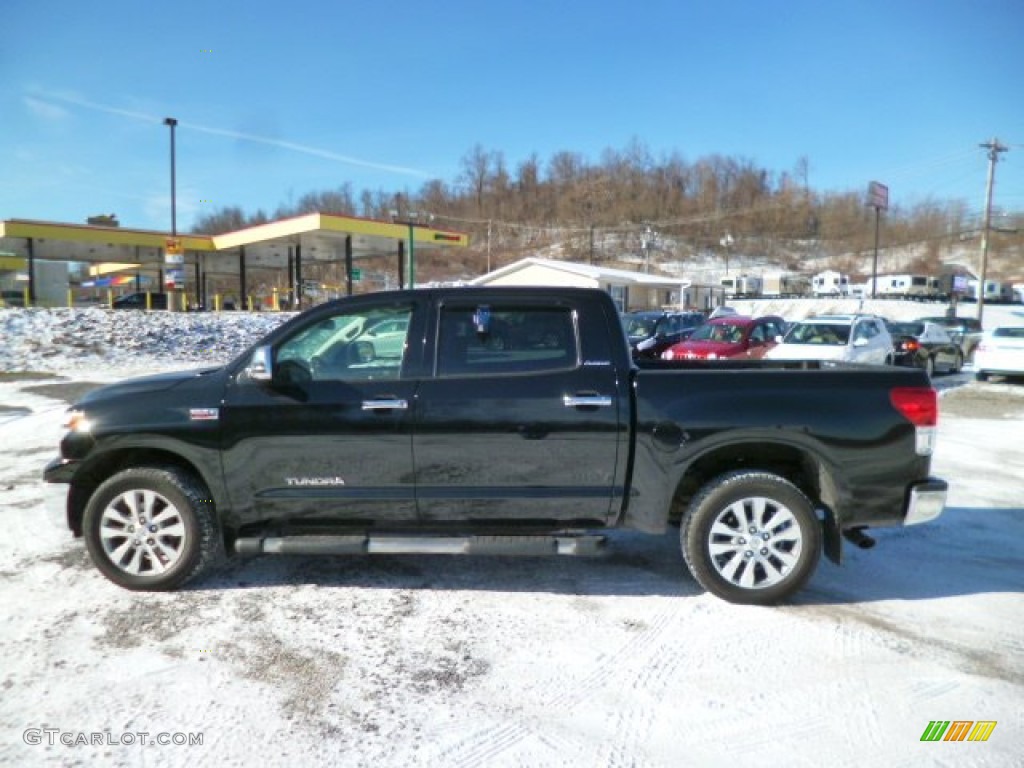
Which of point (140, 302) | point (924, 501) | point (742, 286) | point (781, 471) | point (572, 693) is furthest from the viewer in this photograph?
point (742, 286)

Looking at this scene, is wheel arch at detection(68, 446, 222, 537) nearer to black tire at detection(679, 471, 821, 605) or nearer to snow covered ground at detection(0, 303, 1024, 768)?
snow covered ground at detection(0, 303, 1024, 768)

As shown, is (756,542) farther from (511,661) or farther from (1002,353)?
(1002,353)

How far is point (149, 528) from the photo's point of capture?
435 cm

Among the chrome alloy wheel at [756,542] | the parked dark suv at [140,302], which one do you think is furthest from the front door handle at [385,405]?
the parked dark suv at [140,302]

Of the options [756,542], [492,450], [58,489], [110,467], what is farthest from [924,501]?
[58,489]

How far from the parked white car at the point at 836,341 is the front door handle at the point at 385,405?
39.0 feet

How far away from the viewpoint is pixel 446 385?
4.26 m

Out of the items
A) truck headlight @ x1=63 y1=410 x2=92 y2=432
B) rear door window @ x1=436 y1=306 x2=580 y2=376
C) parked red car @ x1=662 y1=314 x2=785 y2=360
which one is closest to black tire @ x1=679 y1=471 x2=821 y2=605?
rear door window @ x1=436 y1=306 x2=580 y2=376

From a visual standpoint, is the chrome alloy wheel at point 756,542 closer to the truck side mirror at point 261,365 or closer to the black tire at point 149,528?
the truck side mirror at point 261,365

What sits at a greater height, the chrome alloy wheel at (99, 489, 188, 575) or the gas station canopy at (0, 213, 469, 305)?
the gas station canopy at (0, 213, 469, 305)

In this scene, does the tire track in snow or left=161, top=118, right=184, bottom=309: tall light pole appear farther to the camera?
left=161, top=118, right=184, bottom=309: tall light pole

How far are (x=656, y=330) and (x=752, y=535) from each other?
16.1 meters

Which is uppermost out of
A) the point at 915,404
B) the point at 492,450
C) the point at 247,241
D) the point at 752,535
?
the point at 247,241

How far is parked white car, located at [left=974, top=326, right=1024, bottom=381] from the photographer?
16031 millimetres
